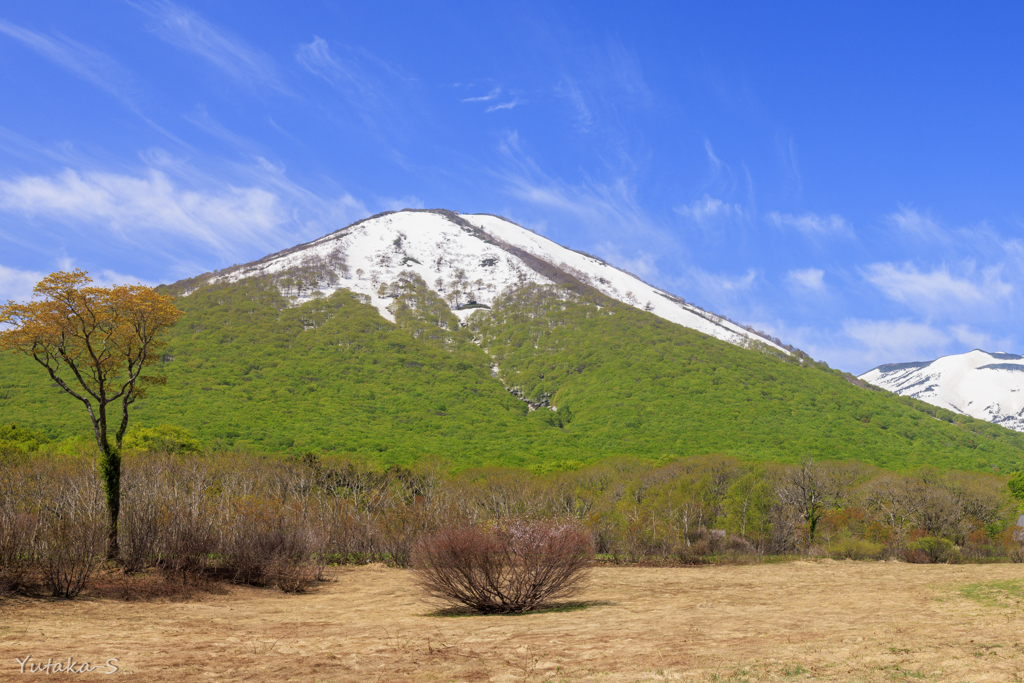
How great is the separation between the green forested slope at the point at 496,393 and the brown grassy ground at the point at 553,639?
169 ft

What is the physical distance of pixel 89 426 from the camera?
71.9 meters

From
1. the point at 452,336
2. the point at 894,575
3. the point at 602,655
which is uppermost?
the point at 452,336

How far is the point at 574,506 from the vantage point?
47719 millimetres

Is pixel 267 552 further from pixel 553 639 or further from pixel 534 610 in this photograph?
pixel 553 639

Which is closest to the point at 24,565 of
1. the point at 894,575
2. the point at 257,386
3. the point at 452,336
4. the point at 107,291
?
the point at 107,291

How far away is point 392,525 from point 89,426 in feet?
165

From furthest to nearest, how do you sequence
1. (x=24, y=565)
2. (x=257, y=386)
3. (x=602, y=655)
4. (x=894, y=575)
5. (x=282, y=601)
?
(x=257, y=386), (x=894, y=575), (x=282, y=601), (x=24, y=565), (x=602, y=655)

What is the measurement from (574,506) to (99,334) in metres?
32.7

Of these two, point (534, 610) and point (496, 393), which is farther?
point (496, 393)

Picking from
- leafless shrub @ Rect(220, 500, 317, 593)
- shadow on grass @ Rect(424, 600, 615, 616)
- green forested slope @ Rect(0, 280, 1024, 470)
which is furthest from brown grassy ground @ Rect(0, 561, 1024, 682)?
green forested slope @ Rect(0, 280, 1024, 470)

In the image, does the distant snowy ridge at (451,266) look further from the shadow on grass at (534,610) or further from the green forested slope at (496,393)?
the shadow on grass at (534,610)

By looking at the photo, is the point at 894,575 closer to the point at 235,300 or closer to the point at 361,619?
the point at 361,619

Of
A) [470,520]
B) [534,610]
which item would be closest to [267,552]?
[470,520]

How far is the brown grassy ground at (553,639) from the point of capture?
8.13 m
